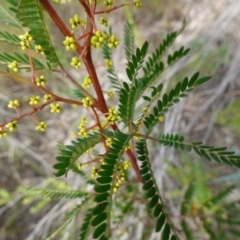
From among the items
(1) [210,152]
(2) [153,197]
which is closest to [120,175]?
(2) [153,197]

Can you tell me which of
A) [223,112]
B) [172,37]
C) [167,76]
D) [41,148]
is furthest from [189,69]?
[172,37]

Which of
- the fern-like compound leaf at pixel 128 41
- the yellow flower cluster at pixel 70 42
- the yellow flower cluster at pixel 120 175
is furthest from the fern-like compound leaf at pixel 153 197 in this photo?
the fern-like compound leaf at pixel 128 41

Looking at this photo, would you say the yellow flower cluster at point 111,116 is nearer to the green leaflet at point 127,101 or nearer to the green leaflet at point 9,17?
the green leaflet at point 127,101

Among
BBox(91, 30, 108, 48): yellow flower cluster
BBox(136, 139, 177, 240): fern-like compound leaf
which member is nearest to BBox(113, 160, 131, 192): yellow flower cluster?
BBox(136, 139, 177, 240): fern-like compound leaf

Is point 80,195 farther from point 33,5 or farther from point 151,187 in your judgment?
point 33,5

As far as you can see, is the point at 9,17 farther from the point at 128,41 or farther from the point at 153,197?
the point at 153,197

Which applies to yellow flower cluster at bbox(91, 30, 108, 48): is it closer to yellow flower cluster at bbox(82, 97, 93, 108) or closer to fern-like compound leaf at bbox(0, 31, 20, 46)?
yellow flower cluster at bbox(82, 97, 93, 108)
